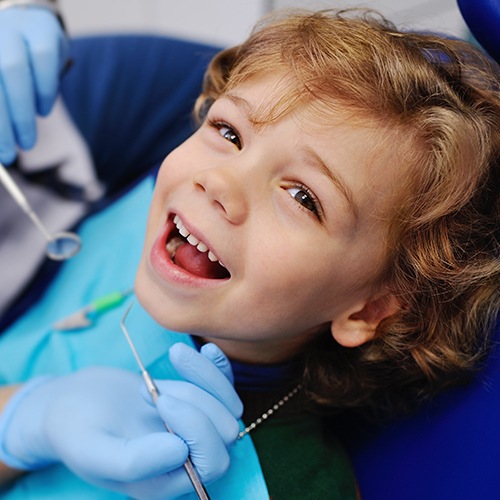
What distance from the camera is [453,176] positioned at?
810 millimetres

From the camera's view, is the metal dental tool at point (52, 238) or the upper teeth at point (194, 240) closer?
the upper teeth at point (194, 240)

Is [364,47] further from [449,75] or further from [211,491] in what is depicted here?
[211,491]

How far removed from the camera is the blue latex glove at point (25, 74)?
1.12 m

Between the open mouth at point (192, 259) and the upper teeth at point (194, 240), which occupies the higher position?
the upper teeth at point (194, 240)

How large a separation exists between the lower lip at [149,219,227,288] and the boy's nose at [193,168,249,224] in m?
0.08

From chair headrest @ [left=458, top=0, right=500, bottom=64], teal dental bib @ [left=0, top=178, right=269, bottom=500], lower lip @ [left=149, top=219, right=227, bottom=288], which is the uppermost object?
chair headrest @ [left=458, top=0, right=500, bottom=64]

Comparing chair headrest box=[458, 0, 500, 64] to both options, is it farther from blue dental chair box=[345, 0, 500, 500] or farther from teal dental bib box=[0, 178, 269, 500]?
teal dental bib box=[0, 178, 269, 500]

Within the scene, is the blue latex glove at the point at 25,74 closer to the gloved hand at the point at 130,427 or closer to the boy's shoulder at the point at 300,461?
the gloved hand at the point at 130,427

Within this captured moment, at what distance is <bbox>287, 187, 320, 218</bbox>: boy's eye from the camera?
2.59 ft

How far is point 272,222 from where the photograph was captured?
31.2 inches

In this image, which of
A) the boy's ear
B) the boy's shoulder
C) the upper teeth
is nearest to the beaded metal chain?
the boy's shoulder

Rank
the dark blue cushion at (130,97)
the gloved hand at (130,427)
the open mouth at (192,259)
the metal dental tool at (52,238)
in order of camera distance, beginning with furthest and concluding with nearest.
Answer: the dark blue cushion at (130,97), the metal dental tool at (52,238), the open mouth at (192,259), the gloved hand at (130,427)

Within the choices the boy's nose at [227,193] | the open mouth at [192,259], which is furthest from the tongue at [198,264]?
the boy's nose at [227,193]

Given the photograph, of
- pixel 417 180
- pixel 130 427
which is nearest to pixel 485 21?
pixel 417 180
